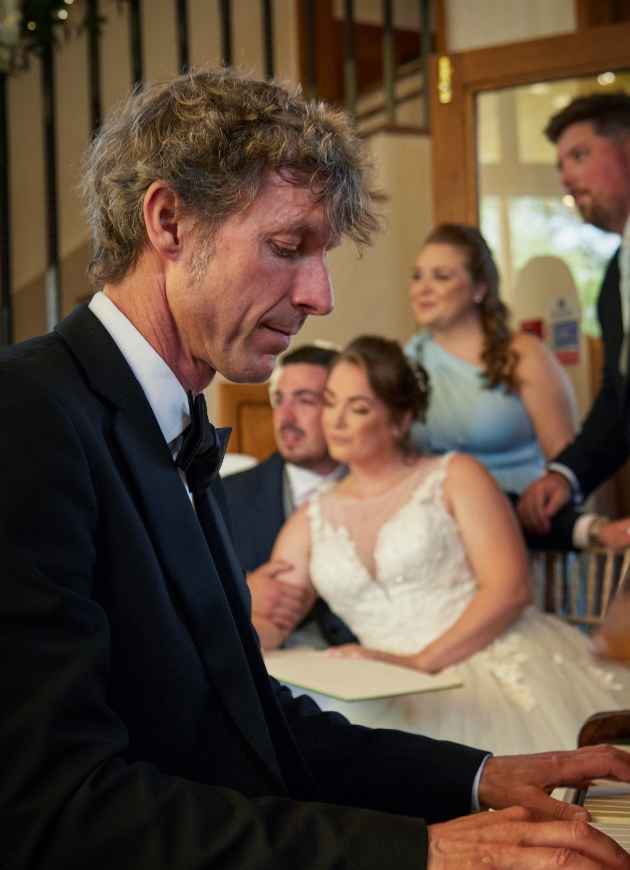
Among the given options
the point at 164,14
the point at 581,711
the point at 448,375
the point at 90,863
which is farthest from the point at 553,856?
the point at 164,14

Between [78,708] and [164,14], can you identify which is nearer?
[78,708]

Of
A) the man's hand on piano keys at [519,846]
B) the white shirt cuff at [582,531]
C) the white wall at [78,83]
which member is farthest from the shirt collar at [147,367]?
the white wall at [78,83]

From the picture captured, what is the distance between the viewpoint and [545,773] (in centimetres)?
108

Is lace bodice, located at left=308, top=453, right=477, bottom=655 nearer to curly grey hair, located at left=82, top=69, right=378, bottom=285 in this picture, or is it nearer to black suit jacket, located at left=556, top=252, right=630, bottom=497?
black suit jacket, located at left=556, top=252, right=630, bottom=497

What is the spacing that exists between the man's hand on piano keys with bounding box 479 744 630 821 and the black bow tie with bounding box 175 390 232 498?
1.53ft

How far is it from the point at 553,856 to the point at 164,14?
218 inches

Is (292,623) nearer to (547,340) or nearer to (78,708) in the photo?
(547,340)

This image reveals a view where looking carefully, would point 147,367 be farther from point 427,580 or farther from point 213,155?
point 427,580

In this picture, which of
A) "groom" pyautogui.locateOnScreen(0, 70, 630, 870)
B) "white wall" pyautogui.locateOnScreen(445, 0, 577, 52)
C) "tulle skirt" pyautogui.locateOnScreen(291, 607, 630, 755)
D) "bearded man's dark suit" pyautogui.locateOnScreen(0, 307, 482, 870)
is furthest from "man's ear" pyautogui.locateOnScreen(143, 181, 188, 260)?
"white wall" pyautogui.locateOnScreen(445, 0, 577, 52)

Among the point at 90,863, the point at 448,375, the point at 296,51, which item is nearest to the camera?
the point at 90,863

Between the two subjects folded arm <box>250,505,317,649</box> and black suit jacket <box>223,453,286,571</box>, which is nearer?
folded arm <box>250,505,317,649</box>

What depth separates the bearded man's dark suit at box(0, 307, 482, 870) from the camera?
0.73 m

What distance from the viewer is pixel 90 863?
72cm

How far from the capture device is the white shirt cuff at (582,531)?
2680mm
